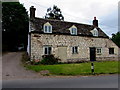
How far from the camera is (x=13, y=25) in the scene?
4397cm

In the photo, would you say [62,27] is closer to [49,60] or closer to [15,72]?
[49,60]

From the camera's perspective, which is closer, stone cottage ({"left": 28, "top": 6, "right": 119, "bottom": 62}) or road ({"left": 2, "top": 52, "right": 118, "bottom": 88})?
road ({"left": 2, "top": 52, "right": 118, "bottom": 88})

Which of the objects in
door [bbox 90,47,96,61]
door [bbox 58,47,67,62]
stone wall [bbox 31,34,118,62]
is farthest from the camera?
door [bbox 90,47,96,61]

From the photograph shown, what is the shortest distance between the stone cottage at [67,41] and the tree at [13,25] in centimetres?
1698

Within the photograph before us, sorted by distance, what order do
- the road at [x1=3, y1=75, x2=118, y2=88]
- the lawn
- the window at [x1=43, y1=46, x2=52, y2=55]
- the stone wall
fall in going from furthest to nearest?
the window at [x1=43, y1=46, x2=52, y2=55] → the stone wall → the lawn → the road at [x1=3, y1=75, x2=118, y2=88]

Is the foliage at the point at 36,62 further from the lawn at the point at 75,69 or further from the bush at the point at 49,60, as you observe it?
the lawn at the point at 75,69

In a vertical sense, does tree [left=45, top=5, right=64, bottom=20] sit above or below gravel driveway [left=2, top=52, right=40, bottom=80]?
above

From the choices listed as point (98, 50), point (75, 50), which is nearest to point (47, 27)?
point (75, 50)

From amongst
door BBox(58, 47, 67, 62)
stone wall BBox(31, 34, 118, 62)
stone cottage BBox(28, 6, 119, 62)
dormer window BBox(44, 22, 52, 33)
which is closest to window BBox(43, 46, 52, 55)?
stone cottage BBox(28, 6, 119, 62)

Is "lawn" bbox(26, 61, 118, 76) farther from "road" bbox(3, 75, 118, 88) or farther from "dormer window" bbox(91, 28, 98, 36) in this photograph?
"dormer window" bbox(91, 28, 98, 36)

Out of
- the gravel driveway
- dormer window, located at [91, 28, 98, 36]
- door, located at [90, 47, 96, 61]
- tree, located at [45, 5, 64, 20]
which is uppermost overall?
tree, located at [45, 5, 64, 20]

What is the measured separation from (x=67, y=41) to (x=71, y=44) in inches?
37.3

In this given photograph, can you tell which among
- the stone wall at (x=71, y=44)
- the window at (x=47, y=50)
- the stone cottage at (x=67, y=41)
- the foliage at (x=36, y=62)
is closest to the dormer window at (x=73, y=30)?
the stone cottage at (x=67, y=41)

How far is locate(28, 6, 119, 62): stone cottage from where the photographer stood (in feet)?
86.3
